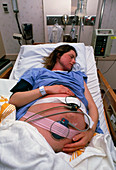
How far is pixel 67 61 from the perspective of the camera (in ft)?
4.15

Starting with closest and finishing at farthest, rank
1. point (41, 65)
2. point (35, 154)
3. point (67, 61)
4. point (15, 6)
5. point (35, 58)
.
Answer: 1. point (35, 154)
2. point (67, 61)
3. point (41, 65)
4. point (35, 58)
5. point (15, 6)

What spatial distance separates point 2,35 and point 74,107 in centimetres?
213

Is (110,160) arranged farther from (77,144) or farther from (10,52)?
(10,52)

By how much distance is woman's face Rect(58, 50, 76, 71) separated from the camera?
49.7 inches

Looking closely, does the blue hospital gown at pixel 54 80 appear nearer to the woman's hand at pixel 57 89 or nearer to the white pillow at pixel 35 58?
the woman's hand at pixel 57 89

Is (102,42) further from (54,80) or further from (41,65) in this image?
(54,80)

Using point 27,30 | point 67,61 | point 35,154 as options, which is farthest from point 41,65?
point 35,154

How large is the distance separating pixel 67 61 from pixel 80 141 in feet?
2.65

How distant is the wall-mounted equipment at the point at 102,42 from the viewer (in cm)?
170

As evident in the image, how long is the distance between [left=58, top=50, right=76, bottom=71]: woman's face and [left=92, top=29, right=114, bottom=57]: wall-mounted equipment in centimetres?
68

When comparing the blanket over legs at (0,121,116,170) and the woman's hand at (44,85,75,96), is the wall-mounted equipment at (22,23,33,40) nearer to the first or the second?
the woman's hand at (44,85,75,96)

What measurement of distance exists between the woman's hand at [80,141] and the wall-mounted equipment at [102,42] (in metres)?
1.39

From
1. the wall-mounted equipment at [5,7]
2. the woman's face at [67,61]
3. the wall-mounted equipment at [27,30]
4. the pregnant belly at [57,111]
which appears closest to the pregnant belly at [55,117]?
the pregnant belly at [57,111]

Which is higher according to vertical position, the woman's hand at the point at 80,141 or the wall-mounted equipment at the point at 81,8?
the wall-mounted equipment at the point at 81,8
